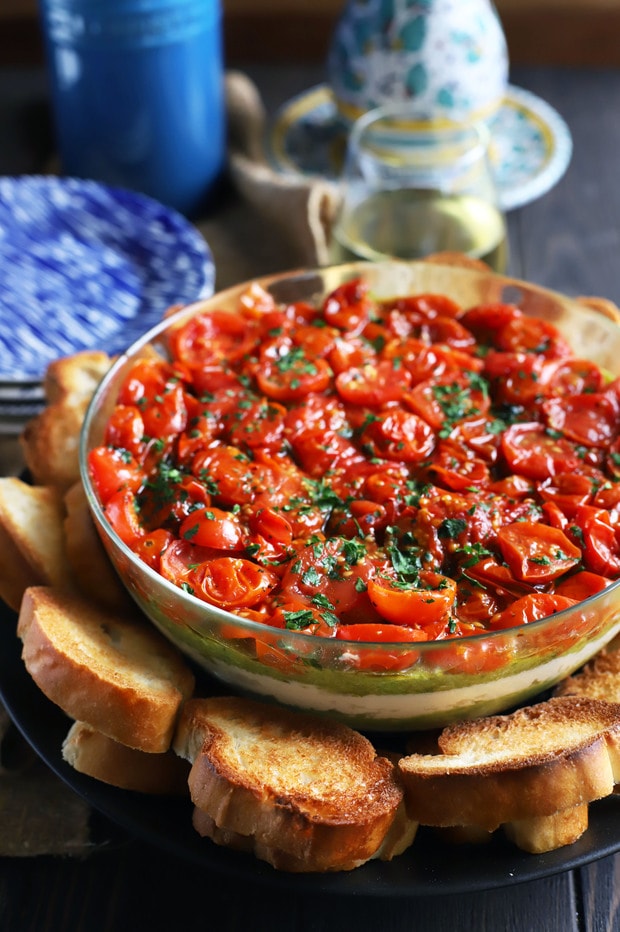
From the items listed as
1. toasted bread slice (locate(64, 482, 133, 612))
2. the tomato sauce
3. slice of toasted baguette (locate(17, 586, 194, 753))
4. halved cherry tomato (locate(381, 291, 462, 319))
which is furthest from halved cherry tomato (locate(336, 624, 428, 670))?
halved cherry tomato (locate(381, 291, 462, 319))

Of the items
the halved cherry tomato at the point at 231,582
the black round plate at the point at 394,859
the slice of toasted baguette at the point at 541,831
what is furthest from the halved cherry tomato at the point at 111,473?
the slice of toasted baguette at the point at 541,831

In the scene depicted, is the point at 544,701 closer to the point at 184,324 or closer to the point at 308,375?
the point at 308,375

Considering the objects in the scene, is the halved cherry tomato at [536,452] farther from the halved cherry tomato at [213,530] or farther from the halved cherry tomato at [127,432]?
the halved cherry tomato at [127,432]

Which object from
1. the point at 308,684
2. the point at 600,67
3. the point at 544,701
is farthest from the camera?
the point at 600,67

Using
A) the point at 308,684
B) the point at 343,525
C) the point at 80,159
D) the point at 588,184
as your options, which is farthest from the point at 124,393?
the point at 588,184

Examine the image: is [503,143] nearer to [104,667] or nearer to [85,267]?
[85,267]

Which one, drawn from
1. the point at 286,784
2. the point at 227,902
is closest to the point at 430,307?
the point at 286,784
